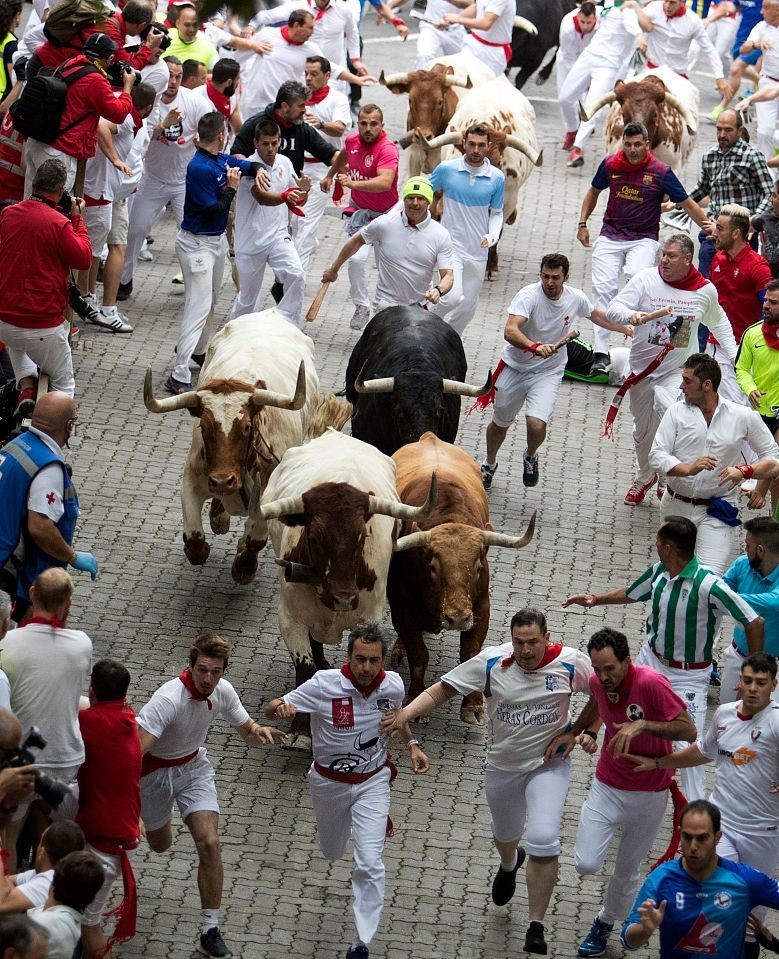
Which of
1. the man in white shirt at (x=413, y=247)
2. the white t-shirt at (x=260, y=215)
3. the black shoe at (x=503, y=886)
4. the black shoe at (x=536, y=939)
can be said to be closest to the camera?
the black shoe at (x=536, y=939)

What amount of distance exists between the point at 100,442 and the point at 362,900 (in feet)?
20.3

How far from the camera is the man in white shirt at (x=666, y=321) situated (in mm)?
12141

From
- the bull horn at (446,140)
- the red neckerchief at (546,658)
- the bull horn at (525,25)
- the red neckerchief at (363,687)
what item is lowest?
the bull horn at (525,25)

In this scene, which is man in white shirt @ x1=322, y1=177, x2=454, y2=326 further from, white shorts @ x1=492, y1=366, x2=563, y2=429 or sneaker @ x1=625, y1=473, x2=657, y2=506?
sneaker @ x1=625, y1=473, x2=657, y2=506

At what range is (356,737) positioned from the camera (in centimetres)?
790

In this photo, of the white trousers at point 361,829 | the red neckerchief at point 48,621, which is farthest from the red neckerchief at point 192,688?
the white trousers at point 361,829

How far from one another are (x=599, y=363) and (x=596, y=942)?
7.99 m

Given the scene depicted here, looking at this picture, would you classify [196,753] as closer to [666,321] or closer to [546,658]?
[546,658]

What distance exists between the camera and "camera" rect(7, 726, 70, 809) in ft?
22.2

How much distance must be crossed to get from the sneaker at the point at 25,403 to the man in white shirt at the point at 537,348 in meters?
3.29

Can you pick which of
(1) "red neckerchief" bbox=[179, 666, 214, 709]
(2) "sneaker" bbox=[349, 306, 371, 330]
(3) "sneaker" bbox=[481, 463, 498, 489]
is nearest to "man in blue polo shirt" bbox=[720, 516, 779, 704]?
(1) "red neckerchief" bbox=[179, 666, 214, 709]

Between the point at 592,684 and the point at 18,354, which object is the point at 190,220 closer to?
the point at 18,354

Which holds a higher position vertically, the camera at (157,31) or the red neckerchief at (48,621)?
the red neckerchief at (48,621)

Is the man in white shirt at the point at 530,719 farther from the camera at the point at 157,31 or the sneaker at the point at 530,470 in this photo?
the camera at the point at 157,31
